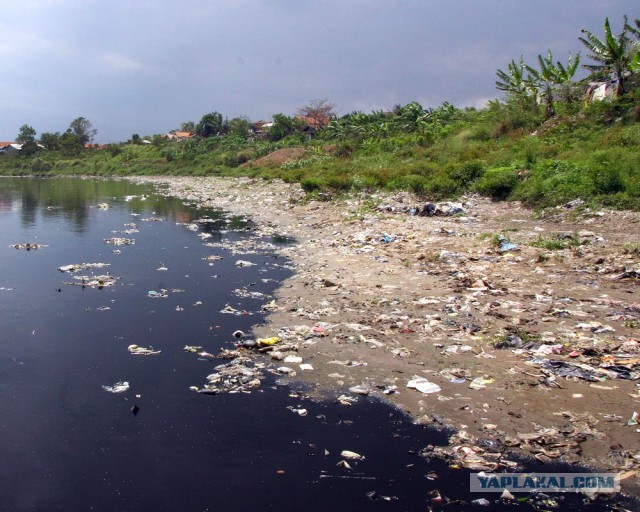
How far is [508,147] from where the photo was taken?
18.7 meters

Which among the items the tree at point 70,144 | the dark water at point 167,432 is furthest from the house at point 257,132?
the dark water at point 167,432

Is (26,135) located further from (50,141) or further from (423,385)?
(423,385)

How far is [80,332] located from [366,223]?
742cm

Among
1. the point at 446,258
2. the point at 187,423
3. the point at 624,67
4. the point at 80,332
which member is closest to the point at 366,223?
the point at 446,258

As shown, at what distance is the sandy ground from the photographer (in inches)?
150

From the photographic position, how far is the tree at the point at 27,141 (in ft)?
212

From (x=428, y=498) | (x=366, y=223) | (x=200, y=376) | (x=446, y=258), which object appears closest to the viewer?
(x=428, y=498)

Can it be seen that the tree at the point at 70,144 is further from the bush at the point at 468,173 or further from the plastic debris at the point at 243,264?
the plastic debris at the point at 243,264

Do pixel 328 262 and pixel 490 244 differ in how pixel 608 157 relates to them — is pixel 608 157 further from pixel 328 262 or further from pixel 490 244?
pixel 328 262

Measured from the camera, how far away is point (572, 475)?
3.32 metres

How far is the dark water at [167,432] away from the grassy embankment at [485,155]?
8.57 m

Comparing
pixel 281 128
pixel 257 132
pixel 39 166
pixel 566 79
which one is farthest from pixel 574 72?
pixel 39 166

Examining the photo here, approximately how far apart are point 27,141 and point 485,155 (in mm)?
65789

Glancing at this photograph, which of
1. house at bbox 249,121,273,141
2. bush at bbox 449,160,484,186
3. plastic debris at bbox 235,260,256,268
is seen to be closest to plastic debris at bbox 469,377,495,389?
plastic debris at bbox 235,260,256,268
